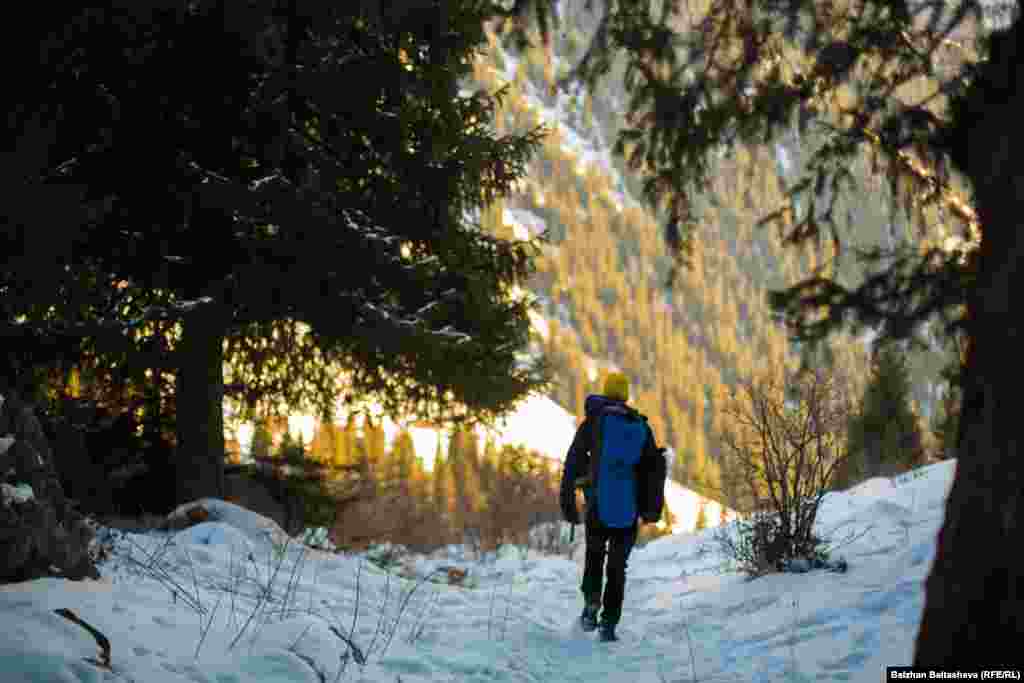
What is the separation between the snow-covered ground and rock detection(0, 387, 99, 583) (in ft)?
0.50

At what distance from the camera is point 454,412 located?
30.9 feet

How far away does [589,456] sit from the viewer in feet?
20.8

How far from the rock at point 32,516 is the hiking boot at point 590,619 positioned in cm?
364

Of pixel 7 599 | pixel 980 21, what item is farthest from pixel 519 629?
pixel 980 21

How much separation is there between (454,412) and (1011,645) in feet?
25.1

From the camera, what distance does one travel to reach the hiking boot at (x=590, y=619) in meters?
6.35

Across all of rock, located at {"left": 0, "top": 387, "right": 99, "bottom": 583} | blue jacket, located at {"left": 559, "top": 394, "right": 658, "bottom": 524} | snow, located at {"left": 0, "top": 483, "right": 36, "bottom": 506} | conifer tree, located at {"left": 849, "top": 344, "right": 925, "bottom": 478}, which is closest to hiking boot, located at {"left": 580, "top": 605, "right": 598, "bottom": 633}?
blue jacket, located at {"left": 559, "top": 394, "right": 658, "bottom": 524}

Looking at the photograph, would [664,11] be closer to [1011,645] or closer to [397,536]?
[1011,645]

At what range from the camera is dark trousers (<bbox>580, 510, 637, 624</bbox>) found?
612 cm

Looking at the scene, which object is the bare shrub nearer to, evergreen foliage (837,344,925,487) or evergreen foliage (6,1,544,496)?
evergreen foliage (6,1,544,496)

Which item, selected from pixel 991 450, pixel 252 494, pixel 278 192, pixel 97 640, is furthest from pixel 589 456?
pixel 252 494

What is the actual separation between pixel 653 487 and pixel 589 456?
1.83ft

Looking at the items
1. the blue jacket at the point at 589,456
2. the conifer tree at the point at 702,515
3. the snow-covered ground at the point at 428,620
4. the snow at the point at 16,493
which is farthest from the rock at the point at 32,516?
the conifer tree at the point at 702,515

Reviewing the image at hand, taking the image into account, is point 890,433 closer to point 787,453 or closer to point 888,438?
point 888,438
